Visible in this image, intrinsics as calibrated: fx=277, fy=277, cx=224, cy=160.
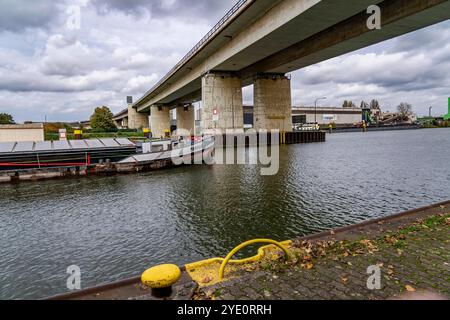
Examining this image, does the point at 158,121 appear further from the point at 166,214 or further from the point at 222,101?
the point at 166,214

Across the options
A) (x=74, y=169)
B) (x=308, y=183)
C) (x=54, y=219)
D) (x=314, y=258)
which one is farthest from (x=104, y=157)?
(x=314, y=258)

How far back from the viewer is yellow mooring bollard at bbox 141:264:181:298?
420 cm

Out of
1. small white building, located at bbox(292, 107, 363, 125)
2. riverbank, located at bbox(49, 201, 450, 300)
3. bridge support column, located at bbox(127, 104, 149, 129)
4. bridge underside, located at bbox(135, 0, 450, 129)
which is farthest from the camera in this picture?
small white building, located at bbox(292, 107, 363, 125)

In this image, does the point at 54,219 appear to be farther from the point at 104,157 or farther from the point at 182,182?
the point at 104,157

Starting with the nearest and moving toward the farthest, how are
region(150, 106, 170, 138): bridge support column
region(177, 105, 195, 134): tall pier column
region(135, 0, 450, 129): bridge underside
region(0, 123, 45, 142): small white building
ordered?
region(135, 0, 450, 129): bridge underside < region(0, 123, 45, 142): small white building < region(150, 106, 170, 138): bridge support column < region(177, 105, 195, 134): tall pier column

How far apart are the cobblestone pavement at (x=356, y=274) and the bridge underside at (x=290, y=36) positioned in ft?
78.4

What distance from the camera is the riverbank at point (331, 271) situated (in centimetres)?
478

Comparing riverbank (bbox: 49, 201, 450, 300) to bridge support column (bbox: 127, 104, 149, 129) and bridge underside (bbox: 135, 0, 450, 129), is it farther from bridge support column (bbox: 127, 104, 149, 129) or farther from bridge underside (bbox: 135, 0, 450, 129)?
bridge support column (bbox: 127, 104, 149, 129)

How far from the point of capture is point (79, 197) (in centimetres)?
1666

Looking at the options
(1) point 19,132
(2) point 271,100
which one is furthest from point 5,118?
(2) point 271,100

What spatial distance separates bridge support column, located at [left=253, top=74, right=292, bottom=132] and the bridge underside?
0.76 feet

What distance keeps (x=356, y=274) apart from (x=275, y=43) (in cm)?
3516

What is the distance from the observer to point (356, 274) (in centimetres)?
538

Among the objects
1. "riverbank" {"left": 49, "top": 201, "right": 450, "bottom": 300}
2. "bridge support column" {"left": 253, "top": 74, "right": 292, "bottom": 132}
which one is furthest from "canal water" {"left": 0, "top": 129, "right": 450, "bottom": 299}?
"bridge support column" {"left": 253, "top": 74, "right": 292, "bottom": 132}
